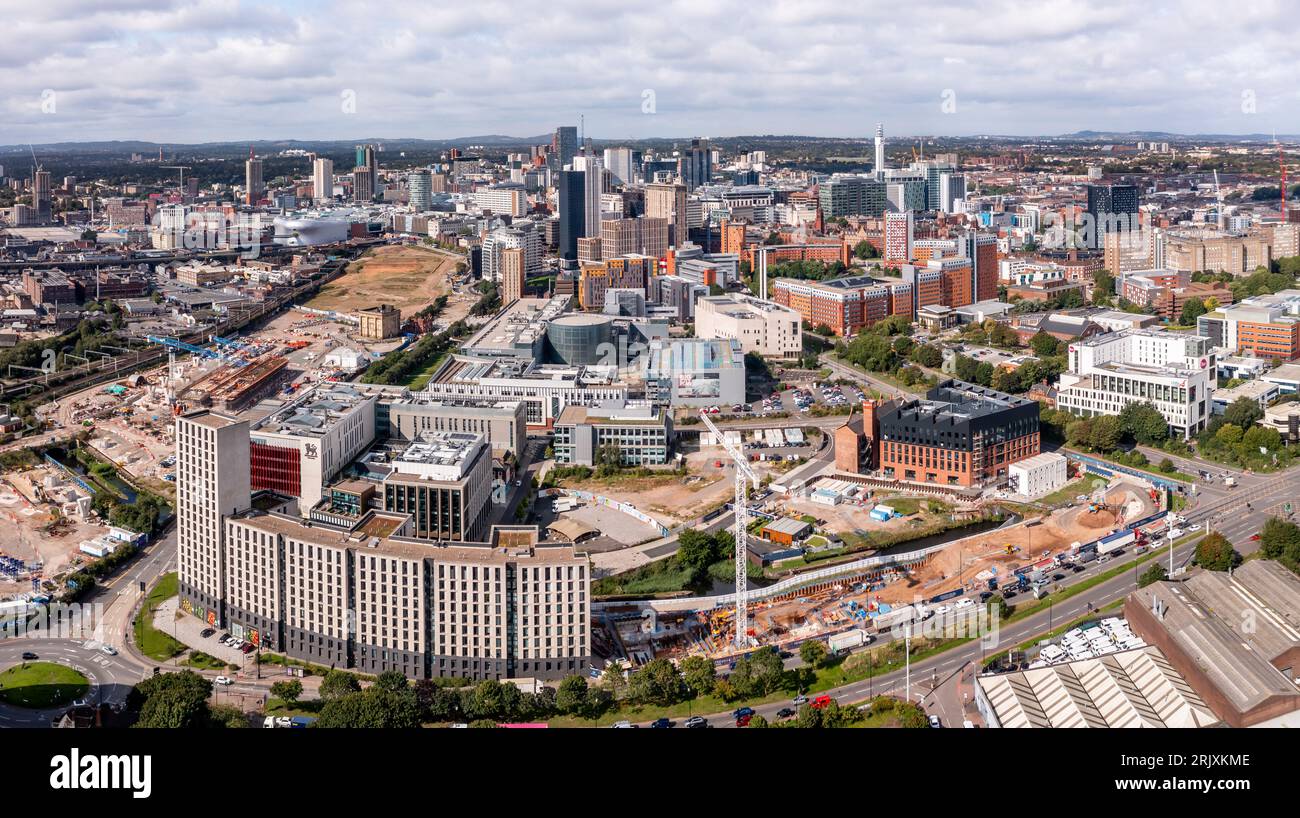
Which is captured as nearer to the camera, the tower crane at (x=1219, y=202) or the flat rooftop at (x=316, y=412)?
the flat rooftop at (x=316, y=412)

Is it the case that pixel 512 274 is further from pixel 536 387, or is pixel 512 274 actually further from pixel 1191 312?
pixel 1191 312

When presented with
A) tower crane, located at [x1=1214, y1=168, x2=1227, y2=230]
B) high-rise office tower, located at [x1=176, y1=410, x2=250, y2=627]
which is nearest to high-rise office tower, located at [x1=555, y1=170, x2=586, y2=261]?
tower crane, located at [x1=1214, y1=168, x2=1227, y2=230]

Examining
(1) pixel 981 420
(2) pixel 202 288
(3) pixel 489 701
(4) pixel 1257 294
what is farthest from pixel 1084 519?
(2) pixel 202 288

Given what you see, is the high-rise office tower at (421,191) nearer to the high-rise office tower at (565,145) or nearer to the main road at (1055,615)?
the high-rise office tower at (565,145)

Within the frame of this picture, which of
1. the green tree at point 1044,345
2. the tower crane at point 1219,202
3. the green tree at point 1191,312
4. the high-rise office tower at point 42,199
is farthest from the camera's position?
the high-rise office tower at point 42,199

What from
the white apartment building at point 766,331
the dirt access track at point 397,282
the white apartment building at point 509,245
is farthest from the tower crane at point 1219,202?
the dirt access track at point 397,282

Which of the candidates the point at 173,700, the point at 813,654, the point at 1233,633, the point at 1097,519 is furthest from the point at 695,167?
the point at 173,700

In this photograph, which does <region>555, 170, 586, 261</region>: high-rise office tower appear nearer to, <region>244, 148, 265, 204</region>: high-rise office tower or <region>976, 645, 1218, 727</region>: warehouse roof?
<region>244, 148, 265, 204</region>: high-rise office tower
